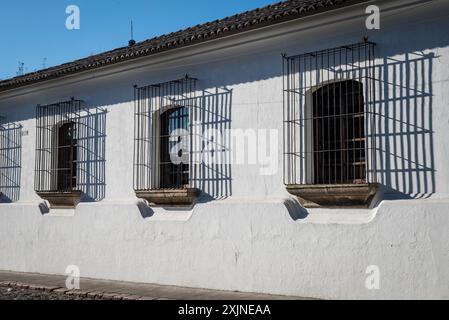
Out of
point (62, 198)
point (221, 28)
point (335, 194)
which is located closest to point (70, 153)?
point (62, 198)

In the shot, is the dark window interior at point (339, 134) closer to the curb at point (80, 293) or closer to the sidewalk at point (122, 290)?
the sidewalk at point (122, 290)

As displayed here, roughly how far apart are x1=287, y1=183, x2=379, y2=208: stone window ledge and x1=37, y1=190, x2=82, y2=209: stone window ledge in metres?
5.21

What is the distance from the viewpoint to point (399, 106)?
26.4ft

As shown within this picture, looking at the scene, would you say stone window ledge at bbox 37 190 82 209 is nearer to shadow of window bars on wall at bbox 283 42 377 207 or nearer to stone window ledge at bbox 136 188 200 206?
stone window ledge at bbox 136 188 200 206

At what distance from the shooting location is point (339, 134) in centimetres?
875

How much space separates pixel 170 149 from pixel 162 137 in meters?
0.29

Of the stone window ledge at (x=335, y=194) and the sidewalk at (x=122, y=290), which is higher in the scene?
the stone window ledge at (x=335, y=194)

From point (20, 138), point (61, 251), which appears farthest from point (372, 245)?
point (20, 138)

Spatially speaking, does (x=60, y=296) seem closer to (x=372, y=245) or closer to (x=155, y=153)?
(x=155, y=153)

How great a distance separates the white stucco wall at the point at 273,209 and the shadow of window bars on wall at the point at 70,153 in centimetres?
25

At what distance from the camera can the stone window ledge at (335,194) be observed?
8016 millimetres

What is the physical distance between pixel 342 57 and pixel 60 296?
5873 mm

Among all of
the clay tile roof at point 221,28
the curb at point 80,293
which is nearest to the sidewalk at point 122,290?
the curb at point 80,293

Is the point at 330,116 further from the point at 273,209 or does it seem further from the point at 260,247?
the point at 260,247
